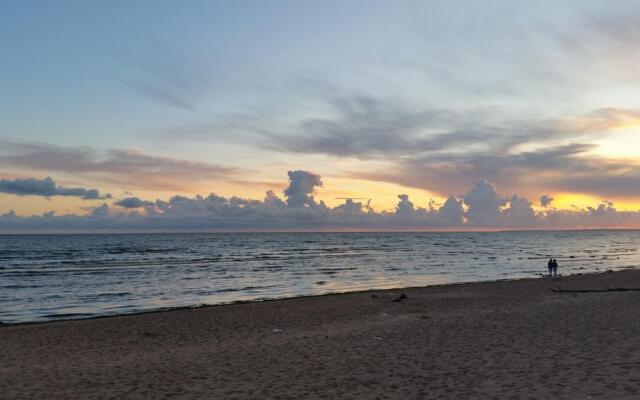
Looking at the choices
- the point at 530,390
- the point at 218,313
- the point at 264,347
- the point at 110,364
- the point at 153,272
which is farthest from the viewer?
the point at 153,272

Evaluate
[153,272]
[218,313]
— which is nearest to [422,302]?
[218,313]

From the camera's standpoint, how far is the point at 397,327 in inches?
793

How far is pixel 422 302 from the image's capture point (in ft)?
93.2

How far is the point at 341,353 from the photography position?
1555cm

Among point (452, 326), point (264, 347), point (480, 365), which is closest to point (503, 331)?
point (452, 326)

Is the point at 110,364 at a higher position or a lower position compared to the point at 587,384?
lower

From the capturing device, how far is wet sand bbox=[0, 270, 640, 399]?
1162cm

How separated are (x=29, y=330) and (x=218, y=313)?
27.8 feet

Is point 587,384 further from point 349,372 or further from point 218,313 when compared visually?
point 218,313

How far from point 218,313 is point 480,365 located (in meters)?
16.2

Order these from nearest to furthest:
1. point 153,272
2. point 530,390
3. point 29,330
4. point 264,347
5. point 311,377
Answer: point 530,390
point 311,377
point 264,347
point 29,330
point 153,272

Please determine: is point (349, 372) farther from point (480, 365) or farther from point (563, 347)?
point (563, 347)

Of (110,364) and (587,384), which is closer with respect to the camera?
(587,384)

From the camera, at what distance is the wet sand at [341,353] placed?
11.6 meters
